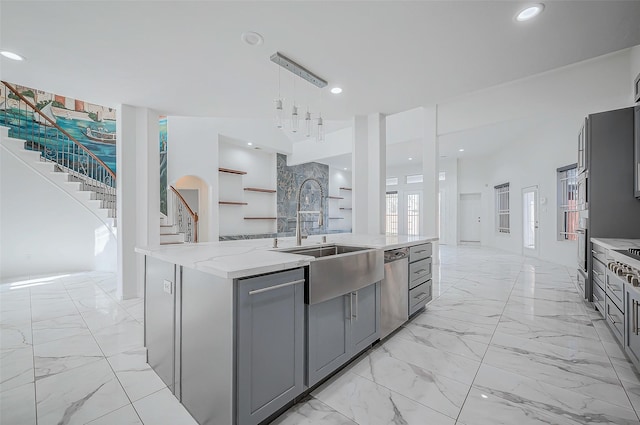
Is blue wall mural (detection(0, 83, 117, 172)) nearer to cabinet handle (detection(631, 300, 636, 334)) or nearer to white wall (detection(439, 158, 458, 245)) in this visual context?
cabinet handle (detection(631, 300, 636, 334))

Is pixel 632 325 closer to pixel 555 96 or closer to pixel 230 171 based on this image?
pixel 555 96

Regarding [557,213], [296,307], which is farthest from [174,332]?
[557,213]

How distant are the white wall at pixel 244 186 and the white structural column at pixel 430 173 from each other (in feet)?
16.0

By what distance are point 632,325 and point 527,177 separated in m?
6.50

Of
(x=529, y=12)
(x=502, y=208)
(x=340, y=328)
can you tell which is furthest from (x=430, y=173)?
(x=340, y=328)

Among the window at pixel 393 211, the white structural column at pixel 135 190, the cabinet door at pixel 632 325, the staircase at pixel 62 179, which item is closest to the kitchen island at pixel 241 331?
the cabinet door at pixel 632 325

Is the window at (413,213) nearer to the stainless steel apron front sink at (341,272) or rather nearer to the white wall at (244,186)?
the white wall at (244,186)

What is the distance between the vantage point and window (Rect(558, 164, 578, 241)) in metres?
5.75

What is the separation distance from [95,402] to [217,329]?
112 centimetres

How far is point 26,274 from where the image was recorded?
5.36 meters

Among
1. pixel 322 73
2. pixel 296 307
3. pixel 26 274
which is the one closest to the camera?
pixel 296 307

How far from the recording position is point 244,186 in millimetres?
8500

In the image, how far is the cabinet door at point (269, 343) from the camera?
1296 millimetres

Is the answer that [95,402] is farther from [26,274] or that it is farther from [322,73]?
[26,274]
